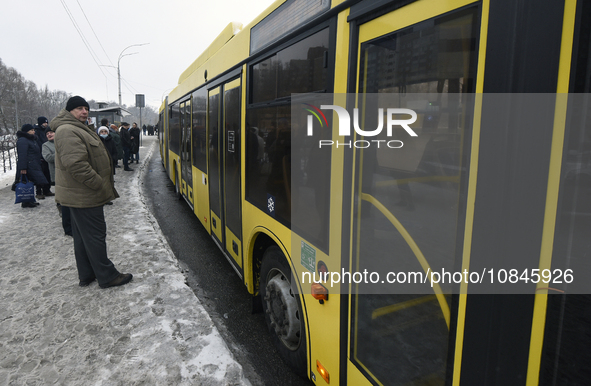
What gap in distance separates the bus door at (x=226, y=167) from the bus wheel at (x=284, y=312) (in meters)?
0.87

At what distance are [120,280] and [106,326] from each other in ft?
2.94

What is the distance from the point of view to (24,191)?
310 inches

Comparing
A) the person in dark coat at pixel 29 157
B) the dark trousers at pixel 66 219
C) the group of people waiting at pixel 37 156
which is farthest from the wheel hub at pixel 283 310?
the person in dark coat at pixel 29 157

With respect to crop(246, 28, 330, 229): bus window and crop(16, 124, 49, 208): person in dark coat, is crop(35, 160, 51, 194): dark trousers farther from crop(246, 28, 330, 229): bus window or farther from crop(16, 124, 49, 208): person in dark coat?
crop(246, 28, 330, 229): bus window

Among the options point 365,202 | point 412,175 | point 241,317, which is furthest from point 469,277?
point 241,317

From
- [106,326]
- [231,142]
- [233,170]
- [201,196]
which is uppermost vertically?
[231,142]

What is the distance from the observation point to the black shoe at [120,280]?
4.20 m

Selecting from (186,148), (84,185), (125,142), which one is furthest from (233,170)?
(125,142)

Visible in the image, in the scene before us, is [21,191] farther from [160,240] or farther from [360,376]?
[360,376]

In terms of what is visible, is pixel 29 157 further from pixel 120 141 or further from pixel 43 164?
pixel 120 141

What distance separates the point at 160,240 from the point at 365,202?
16.0 ft

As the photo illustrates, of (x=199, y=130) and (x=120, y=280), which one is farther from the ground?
(x=199, y=130)

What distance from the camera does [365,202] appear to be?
187 cm

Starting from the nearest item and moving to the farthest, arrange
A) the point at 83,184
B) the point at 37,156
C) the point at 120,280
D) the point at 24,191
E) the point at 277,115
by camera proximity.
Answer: the point at 277,115 < the point at 83,184 < the point at 120,280 < the point at 24,191 < the point at 37,156
